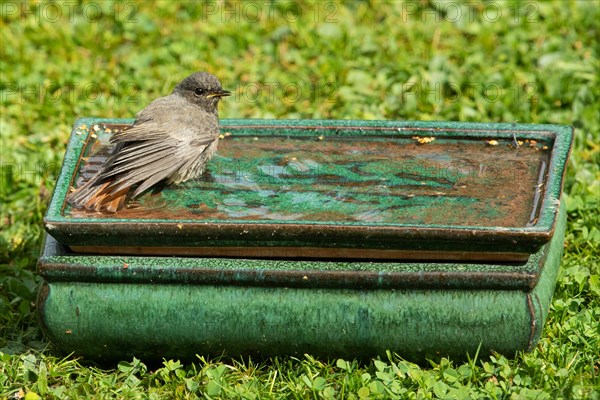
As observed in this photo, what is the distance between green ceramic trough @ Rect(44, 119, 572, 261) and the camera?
12.7 feet

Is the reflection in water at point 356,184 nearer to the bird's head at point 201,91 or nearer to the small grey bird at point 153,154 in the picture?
the small grey bird at point 153,154

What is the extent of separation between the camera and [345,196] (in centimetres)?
428

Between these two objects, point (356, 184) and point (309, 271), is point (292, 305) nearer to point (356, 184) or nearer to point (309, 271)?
point (309, 271)

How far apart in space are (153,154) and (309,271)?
1.03m

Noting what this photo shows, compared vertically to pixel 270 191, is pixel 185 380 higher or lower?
lower

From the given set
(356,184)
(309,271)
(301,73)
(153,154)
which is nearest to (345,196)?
(356,184)

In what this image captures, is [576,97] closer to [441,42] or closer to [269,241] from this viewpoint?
[441,42]

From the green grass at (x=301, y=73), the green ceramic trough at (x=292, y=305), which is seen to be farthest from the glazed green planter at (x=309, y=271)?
the green grass at (x=301, y=73)

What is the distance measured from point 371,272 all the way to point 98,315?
1146mm

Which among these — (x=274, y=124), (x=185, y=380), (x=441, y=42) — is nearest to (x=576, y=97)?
(x=441, y=42)

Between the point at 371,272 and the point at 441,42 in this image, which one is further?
the point at 441,42

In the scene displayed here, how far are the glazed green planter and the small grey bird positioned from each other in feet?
0.30

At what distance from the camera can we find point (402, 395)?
3.87 metres

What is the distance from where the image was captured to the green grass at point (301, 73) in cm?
534
